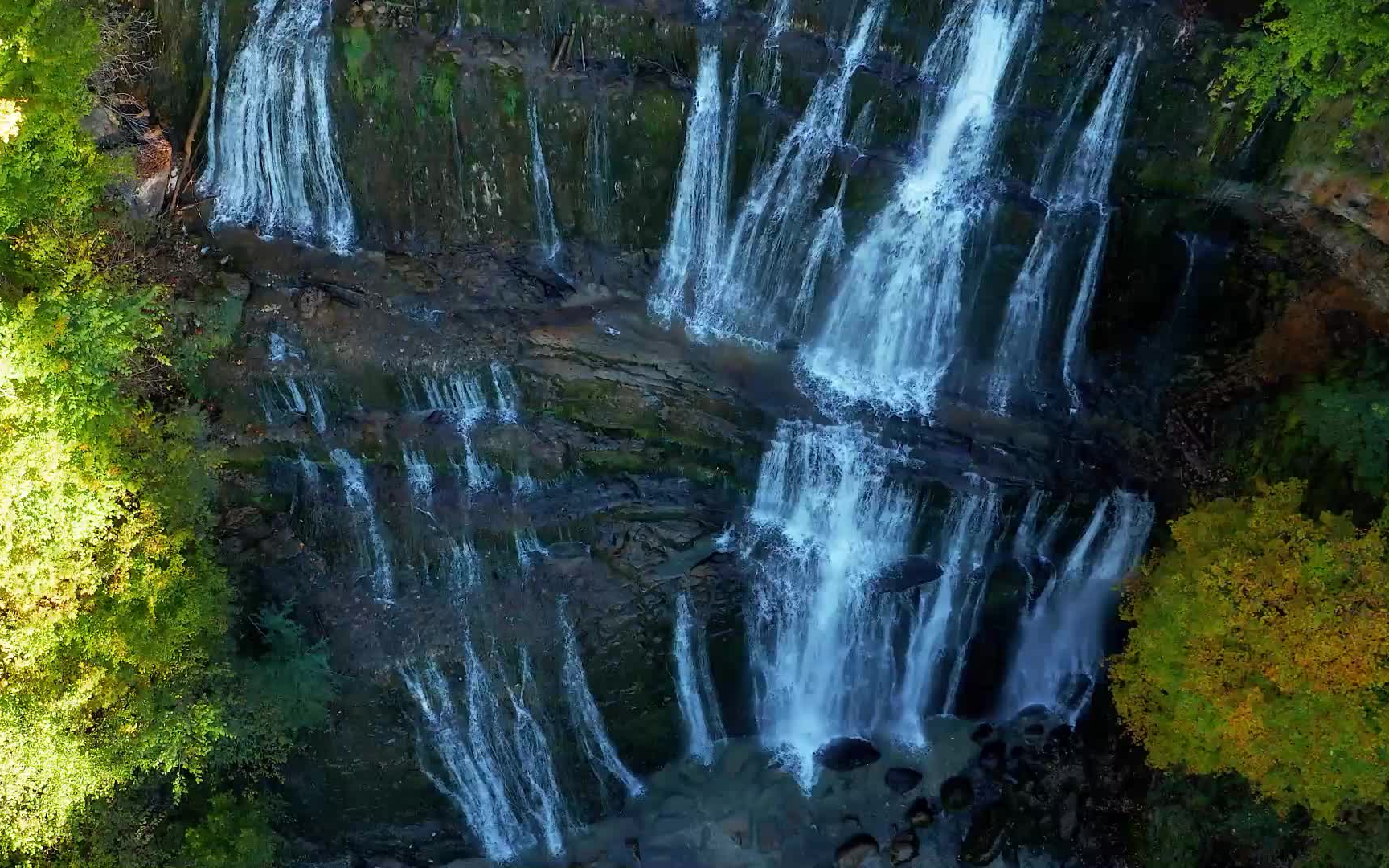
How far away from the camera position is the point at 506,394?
61.4 feet

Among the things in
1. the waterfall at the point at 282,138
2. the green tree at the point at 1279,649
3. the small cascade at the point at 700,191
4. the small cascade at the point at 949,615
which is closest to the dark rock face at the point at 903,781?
the small cascade at the point at 949,615

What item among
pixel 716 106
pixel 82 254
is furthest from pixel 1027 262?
pixel 82 254

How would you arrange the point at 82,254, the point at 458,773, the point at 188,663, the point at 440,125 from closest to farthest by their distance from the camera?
the point at 82,254 → the point at 188,663 → the point at 440,125 → the point at 458,773

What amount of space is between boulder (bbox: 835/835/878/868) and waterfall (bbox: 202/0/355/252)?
1601 cm

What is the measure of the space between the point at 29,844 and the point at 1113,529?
19.7 meters

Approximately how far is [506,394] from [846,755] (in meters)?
10.5

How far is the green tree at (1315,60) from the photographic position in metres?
13.1

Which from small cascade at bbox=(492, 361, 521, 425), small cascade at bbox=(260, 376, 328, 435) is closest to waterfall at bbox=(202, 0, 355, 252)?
small cascade at bbox=(260, 376, 328, 435)

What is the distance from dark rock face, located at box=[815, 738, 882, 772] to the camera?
813 inches

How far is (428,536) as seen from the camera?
18875 millimetres

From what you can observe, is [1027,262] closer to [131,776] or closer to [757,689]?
[757,689]

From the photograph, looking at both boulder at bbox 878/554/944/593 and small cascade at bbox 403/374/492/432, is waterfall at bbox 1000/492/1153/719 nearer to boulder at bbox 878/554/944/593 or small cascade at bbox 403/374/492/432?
boulder at bbox 878/554/944/593

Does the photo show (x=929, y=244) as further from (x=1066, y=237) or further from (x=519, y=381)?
(x=519, y=381)

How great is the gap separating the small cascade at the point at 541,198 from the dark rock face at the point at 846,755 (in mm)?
11935
